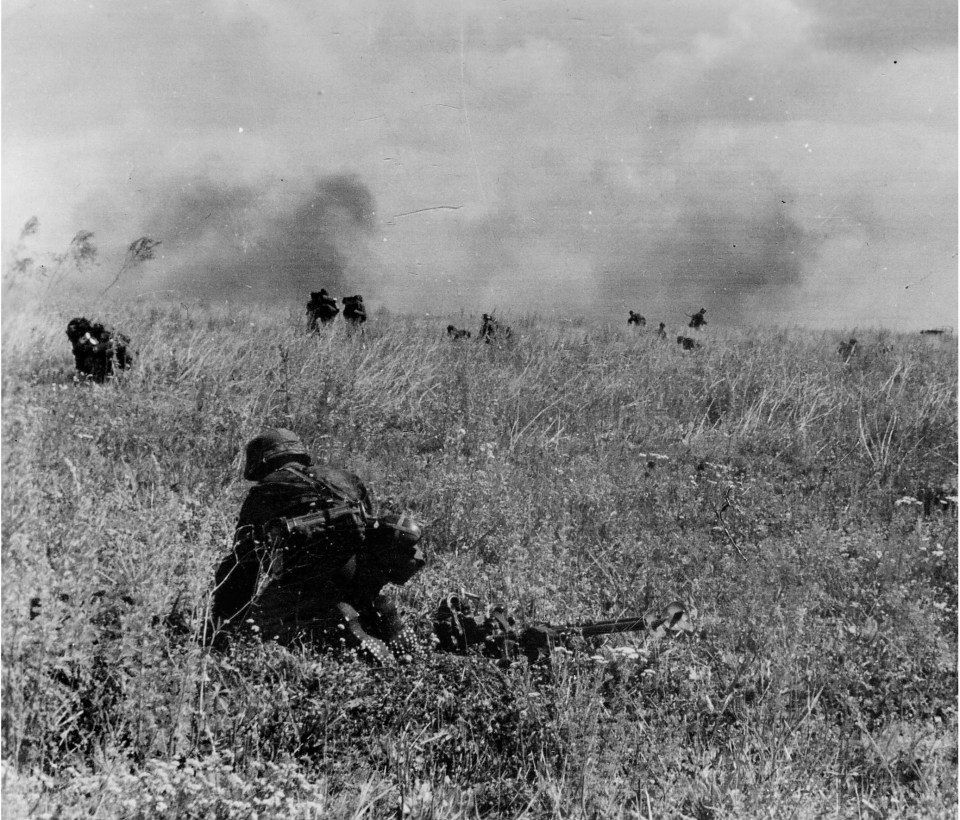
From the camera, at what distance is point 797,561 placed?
4266 mm

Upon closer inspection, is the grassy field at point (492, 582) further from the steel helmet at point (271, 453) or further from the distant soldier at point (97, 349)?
the steel helmet at point (271, 453)

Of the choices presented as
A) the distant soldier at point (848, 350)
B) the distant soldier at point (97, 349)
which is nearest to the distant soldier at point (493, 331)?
the distant soldier at point (97, 349)

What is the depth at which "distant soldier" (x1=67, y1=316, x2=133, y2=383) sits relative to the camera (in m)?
4.29

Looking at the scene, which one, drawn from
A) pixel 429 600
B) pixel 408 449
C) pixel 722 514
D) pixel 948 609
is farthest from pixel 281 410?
pixel 948 609

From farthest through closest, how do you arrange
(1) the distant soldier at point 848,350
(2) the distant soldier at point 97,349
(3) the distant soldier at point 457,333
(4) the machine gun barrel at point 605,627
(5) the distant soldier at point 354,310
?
(1) the distant soldier at point 848,350 → (3) the distant soldier at point 457,333 → (5) the distant soldier at point 354,310 → (2) the distant soldier at point 97,349 → (4) the machine gun barrel at point 605,627

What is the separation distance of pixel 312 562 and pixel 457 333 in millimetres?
3985

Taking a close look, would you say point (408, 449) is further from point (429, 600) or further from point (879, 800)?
point (879, 800)

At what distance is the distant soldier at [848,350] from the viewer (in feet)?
25.2

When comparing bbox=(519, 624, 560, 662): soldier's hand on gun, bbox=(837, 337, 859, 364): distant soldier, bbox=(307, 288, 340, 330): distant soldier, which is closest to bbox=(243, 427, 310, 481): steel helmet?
bbox=(519, 624, 560, 662): soldier's hand on gun

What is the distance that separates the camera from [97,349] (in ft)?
15.1

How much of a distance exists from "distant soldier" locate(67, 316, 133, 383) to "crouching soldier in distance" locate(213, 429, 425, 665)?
1571mm

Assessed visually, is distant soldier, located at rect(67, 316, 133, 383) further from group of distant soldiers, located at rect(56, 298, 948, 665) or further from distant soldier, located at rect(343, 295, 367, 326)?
distant soldier, located at rect(343, 295, 367, 326)

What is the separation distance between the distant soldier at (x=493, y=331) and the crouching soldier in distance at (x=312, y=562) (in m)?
3.81

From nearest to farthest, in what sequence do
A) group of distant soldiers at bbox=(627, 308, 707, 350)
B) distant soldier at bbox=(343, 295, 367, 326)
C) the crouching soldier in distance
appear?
the crouching soldier in distance, distant soldier at bbox=(343, 295, 367, 326), group of distant soldiers at bbox=(627, 308, 707, 350)
